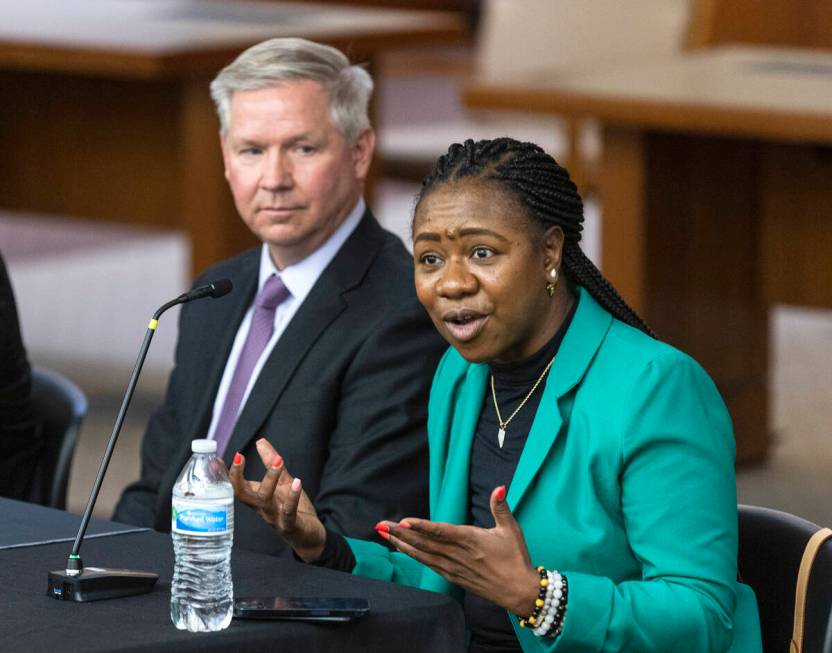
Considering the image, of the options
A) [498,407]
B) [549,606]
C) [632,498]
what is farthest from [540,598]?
[498,407]

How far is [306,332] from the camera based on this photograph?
10.2 feet

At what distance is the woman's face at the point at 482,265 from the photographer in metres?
2.39

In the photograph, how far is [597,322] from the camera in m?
2.47

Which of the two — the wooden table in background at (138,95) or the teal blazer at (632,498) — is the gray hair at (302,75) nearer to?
the teal blazer at (632,498)

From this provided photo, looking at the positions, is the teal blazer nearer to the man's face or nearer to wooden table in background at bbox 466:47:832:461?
the man's face

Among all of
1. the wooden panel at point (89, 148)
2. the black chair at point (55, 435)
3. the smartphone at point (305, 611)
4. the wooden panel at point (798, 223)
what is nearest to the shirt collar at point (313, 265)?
the black chair at point (55, 435)

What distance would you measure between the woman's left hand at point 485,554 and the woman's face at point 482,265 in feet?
1.04

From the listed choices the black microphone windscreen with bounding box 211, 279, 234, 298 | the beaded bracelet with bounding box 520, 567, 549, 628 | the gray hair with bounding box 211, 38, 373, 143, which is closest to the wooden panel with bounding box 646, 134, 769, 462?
the gray hair with bounding box 211, 38, 373, 143

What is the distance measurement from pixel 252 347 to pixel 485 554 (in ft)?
3.68

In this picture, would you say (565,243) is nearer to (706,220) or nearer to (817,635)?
(817,635)

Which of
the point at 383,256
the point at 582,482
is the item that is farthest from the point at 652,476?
the point at 383,256

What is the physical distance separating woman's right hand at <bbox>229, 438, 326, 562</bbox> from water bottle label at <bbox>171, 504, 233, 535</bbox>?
0.16 metres

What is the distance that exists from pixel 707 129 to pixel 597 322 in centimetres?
257

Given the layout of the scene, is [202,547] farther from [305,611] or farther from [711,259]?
[711,259]
